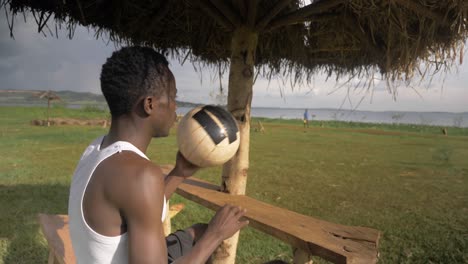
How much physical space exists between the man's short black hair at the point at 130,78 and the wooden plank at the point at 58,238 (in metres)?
1.37

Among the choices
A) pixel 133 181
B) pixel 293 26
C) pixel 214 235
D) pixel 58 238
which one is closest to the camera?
pixel 133 181

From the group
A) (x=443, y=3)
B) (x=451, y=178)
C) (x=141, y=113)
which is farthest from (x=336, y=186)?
(x=141, y=113)

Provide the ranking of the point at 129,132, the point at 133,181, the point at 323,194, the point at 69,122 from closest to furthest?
the point at 133,181 → the point at 129,132 → the point at 323,194 → the point at 69,122

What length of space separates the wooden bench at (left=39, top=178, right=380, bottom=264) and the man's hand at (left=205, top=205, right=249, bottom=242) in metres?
0.54

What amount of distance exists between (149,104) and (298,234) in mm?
1162

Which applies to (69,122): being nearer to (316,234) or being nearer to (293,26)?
(293,26)

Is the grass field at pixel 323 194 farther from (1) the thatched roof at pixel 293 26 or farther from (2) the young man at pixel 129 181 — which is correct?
(2) the young man at pixel 129 181

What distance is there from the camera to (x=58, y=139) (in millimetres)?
15039

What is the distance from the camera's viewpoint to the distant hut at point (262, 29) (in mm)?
2861

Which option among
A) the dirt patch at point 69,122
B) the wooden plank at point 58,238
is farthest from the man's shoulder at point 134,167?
the dirt patch at point 69,122

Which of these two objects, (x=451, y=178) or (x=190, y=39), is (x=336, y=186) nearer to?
(x=451, y=178)

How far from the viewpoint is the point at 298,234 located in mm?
1983

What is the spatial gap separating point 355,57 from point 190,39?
2.21 metres

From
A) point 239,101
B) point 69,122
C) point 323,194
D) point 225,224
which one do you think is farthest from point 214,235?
point 69,122
